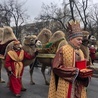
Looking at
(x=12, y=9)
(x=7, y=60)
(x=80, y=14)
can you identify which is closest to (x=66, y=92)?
(x=7, y=60)

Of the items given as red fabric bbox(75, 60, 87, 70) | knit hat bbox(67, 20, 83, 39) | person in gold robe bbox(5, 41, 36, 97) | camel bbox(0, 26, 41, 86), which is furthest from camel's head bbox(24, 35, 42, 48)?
red fabric bbox(75, 60, 87, 70)

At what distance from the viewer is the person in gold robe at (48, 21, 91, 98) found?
4.48 m

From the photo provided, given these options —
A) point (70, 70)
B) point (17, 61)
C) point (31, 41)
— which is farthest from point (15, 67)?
point (70, 70)

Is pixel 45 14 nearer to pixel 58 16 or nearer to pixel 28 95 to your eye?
pixel 58 16

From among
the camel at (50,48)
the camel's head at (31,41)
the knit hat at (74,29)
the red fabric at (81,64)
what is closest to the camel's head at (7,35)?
the camel's head at (31,41)

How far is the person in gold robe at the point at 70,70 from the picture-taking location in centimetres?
448

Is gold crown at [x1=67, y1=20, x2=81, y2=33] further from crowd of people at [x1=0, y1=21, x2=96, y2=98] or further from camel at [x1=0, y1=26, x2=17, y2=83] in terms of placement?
camel at [x1=0, y1=26, x2=17, y2=83]

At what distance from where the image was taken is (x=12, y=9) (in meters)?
39.5

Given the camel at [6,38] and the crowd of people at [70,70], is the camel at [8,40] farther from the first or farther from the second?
the crowd of people at [70,70]

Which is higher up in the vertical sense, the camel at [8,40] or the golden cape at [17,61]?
the camel at [8,40]

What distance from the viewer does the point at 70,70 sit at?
4445mm

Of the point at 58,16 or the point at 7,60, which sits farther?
the point at 58,16

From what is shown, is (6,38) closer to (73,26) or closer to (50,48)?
(50,48)

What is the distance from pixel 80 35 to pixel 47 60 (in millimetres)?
4840
